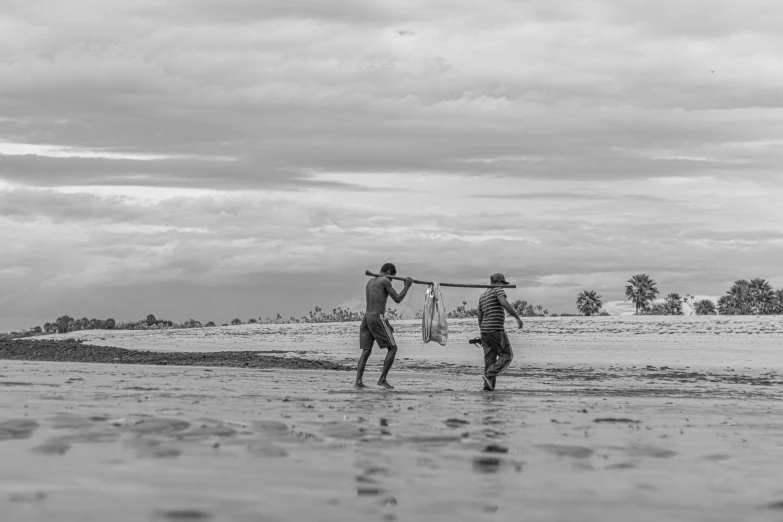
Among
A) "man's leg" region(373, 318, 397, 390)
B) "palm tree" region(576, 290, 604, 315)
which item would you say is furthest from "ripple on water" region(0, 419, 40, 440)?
"palm tree" region(576, 290, 604, 315)

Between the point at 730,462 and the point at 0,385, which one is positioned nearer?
the point at 730,462

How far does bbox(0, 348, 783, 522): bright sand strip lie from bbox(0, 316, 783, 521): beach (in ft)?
0.07

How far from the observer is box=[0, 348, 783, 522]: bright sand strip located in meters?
5.30

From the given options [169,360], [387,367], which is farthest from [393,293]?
[169,360]

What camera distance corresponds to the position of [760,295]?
109562 millimetres

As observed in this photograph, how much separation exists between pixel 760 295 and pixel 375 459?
Answer: 110877 millimetres

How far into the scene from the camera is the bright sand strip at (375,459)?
5.30 meters

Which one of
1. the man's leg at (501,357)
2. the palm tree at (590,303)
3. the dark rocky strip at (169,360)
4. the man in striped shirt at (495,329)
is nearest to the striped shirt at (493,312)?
the man in striped shirt at (495,329)

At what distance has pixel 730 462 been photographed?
7633 millimetres

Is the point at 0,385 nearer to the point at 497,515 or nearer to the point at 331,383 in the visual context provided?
the point at 331,383

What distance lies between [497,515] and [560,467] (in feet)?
6.42

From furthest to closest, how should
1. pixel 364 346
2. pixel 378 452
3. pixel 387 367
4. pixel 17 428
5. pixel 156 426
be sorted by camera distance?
pixel 364 346, pixel 387 367, pixel 156 426, pixel 17 428, pixel 378 452

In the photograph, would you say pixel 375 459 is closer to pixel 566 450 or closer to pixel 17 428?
pixel 566 450

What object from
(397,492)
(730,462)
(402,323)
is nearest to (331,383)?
(730,462)
